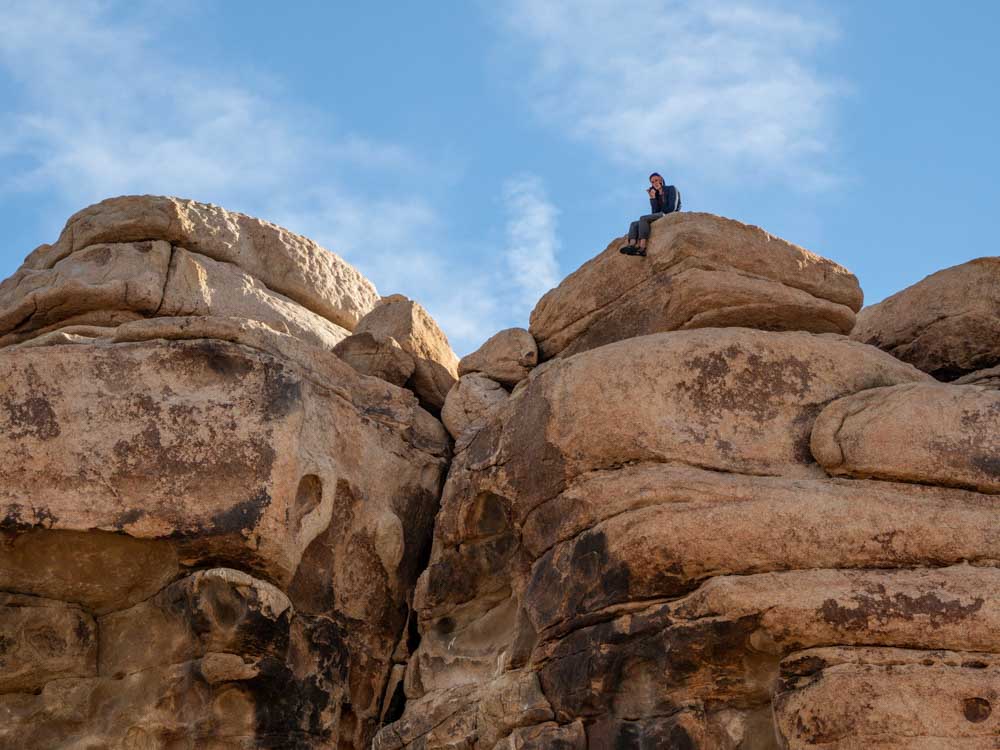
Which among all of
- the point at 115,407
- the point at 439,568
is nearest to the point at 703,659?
the point at 439,568

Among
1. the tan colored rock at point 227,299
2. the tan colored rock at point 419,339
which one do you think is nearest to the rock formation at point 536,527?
the tan colored rock at point 419,339

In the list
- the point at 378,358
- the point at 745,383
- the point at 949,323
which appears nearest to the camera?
the point at 745,383

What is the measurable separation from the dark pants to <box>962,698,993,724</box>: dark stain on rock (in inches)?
236

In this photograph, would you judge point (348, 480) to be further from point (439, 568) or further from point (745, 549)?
point (745, 549)

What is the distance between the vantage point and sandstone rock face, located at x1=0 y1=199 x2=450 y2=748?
40.0 feet

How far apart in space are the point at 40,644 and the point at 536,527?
171 inches

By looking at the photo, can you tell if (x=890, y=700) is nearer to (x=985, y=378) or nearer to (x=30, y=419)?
(x=985, y=378)

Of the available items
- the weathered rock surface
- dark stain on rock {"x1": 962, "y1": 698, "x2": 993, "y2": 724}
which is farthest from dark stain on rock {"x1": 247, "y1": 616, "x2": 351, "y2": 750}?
the weathered rock surface

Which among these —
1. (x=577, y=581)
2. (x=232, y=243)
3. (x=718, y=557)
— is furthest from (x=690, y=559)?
(x=232, y=243)

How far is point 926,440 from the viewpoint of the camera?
11.1 meters

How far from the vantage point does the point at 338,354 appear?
1553cm

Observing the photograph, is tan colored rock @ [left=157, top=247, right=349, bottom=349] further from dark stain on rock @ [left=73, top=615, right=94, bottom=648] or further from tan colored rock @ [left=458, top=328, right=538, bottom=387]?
dark stain on rock @ [left=73, top=615, right=94, bottom=648]

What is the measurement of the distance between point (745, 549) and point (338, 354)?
6243 mm

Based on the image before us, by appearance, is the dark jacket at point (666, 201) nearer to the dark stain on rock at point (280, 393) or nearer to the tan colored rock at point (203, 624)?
the dark stain on rock at point (280, 393)
